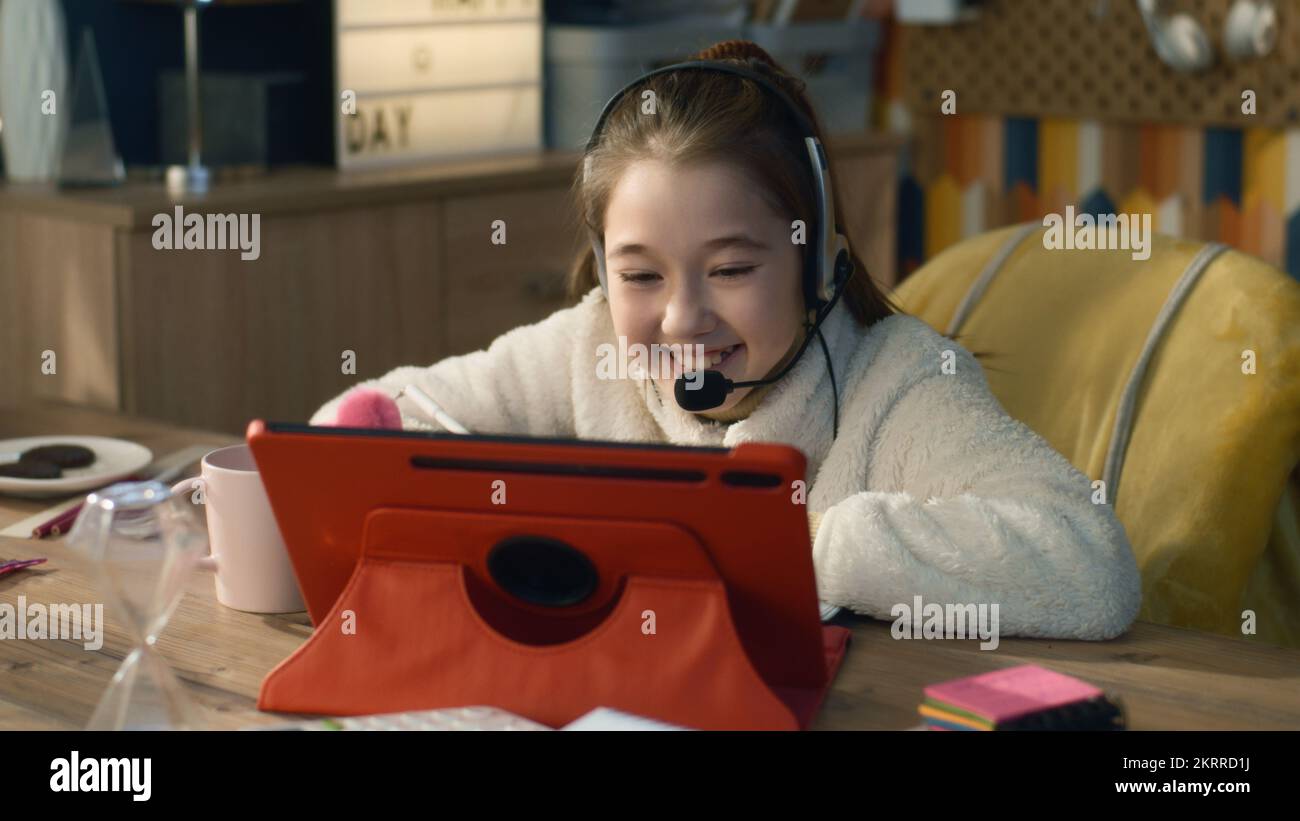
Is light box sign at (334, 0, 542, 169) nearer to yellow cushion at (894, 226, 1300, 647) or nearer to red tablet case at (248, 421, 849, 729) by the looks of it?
yellow cushion at (894, 226, 1300, 647)

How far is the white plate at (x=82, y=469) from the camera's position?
1.37 metres

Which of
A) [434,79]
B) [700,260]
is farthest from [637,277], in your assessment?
[434,79]

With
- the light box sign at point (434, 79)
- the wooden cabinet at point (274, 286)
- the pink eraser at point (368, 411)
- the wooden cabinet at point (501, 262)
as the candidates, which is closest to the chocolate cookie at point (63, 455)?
the pink eraser at point (368, 411)

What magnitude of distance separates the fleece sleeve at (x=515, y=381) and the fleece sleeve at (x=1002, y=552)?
0.44m

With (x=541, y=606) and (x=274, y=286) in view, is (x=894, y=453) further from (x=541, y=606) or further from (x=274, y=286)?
(x=274, y=286)

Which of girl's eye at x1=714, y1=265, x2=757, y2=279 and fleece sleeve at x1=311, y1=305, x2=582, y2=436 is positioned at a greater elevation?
girl's eye at x1=714, y1=265, x2=757, y2=279

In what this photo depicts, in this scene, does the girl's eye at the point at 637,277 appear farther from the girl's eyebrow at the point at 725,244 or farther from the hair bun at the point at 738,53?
the hair bun at the point at 738,53

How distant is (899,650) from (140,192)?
1590 mm

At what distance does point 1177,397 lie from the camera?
1.52 m

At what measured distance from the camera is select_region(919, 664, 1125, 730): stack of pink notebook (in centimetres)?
86

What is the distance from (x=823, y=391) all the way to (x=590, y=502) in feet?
1.54

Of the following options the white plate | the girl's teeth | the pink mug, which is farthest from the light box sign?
the pink mug

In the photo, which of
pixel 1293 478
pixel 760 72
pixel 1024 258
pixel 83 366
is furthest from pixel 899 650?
pixel 83 366

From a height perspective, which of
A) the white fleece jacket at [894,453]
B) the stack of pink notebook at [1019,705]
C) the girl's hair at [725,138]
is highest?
the girl's hair at [725,138]
